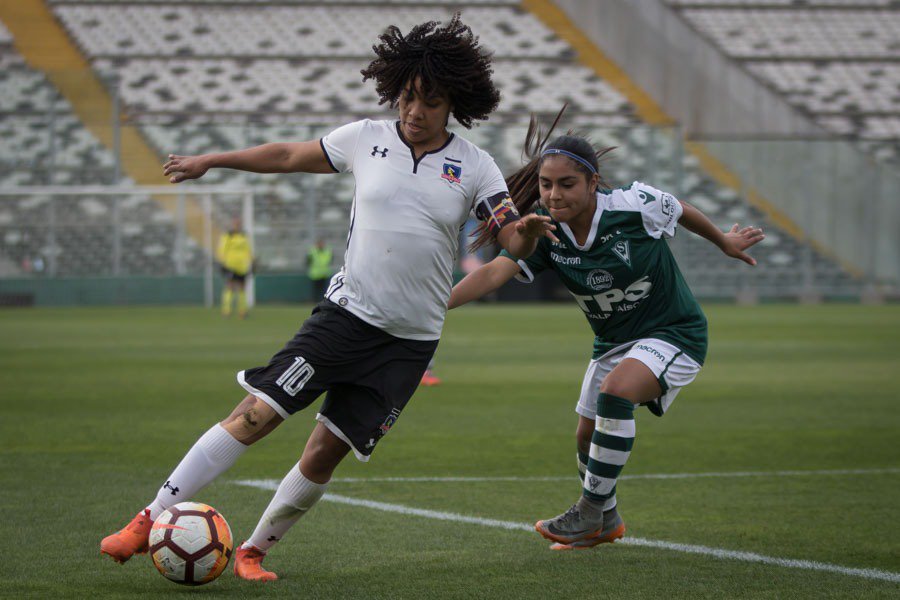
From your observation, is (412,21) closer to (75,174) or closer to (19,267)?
(75,174)

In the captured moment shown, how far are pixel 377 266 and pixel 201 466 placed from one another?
3.34ft

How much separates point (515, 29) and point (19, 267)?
1815 centimetres

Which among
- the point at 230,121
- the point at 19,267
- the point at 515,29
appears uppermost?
the point at 515,29

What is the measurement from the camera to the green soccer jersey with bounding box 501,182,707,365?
5.70 m

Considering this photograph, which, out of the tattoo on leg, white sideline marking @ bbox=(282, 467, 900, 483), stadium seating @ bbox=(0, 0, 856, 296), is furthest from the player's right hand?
stadium seating @ bbox=(0, 0, 856, 296)

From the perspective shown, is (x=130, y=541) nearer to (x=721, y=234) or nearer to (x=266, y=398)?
(x=266, y=398)

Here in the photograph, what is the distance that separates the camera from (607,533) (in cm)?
575

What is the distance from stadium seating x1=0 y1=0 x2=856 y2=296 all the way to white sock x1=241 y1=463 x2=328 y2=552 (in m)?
27.7

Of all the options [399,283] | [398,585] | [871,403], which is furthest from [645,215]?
[871,403]

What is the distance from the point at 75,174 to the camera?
35344 millimetres

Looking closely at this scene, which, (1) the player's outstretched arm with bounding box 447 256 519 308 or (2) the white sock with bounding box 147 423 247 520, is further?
(1) the player's outstretched arm with bounding box 447 256 519 308

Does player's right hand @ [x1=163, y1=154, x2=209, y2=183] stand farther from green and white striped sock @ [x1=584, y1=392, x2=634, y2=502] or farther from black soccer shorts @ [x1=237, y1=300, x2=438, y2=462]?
green and white striped sock @ [x1=584, y1=392, x2=634, y2=502]

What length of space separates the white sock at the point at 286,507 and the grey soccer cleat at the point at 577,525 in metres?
1.11

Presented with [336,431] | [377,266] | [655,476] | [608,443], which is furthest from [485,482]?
[377,266]
